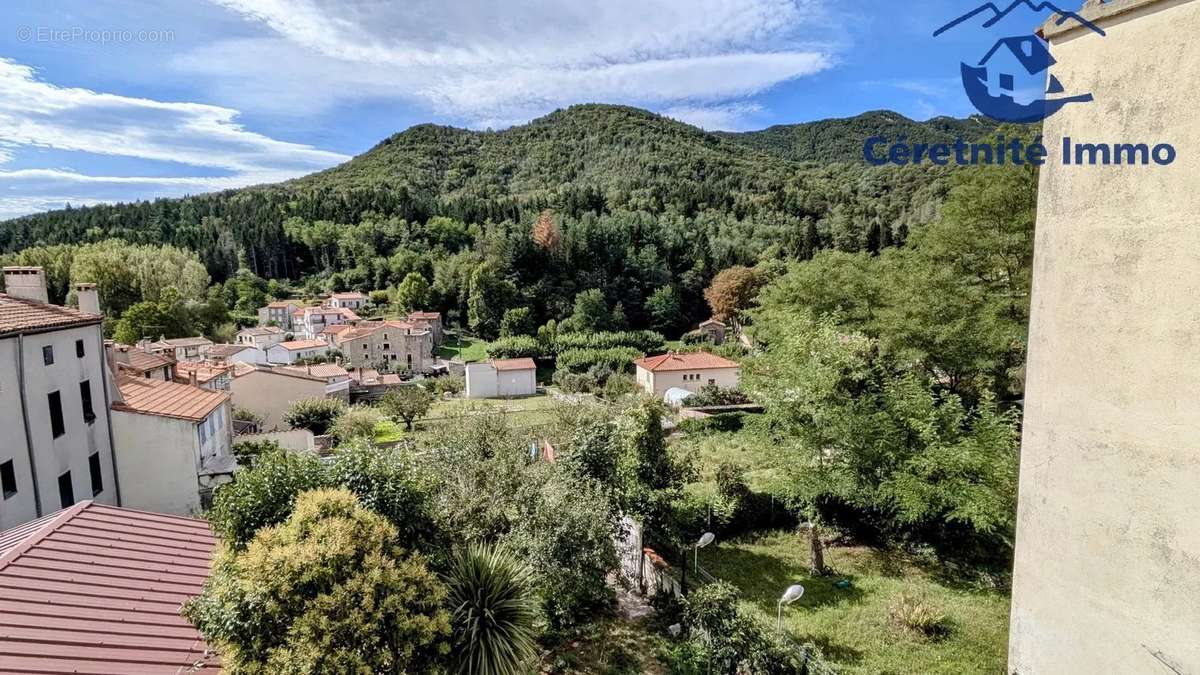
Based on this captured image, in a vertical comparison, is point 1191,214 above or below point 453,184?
below

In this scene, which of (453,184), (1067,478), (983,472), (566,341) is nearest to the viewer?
(1067,478)

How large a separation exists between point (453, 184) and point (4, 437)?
551 ft

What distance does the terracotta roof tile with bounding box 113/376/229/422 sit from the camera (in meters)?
15.2

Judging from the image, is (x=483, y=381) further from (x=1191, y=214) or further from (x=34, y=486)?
(x=1191, y=214)

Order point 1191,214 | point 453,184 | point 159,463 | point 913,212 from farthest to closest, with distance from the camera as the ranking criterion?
point 453,184, point 913,212, point 159,463, point 1191,214

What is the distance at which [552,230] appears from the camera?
8556 cm

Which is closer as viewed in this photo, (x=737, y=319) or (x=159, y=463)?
(x=159, y=463)

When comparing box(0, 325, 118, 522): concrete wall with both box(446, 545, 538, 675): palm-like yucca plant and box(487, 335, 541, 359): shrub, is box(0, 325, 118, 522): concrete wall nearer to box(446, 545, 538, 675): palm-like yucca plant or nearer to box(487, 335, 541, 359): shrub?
box(446, 545, 538, 675): palm-like yucca plant

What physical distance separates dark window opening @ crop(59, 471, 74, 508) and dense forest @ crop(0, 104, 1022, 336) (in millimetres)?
57747

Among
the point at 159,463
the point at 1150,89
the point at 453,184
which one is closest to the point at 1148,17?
the point at 1150,89

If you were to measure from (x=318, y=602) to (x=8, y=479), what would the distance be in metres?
11.6

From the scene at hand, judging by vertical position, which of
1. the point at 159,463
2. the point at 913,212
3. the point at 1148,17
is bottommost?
the point at 159,463

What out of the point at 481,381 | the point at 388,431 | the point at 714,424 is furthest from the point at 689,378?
the point at 388,431

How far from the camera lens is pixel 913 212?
242 ft
